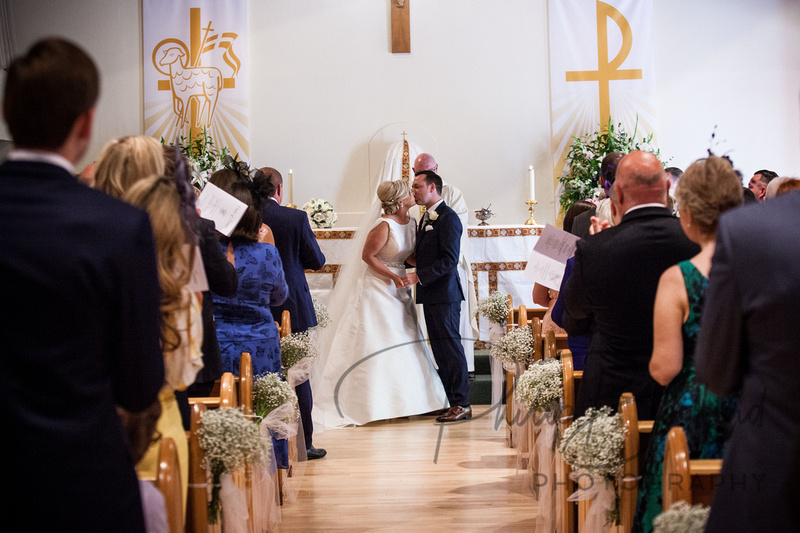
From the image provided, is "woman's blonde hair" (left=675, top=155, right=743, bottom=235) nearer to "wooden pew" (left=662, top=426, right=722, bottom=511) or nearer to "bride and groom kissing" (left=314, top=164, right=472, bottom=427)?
"wooden pew" (left=662, top=426, right=722, bottom=511)

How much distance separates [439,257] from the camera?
19.6 feet

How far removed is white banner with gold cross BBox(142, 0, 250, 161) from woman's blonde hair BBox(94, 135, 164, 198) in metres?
6.90

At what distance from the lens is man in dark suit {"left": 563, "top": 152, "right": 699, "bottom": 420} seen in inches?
102

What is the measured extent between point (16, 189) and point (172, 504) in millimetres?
874

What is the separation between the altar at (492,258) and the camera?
715 centimetres

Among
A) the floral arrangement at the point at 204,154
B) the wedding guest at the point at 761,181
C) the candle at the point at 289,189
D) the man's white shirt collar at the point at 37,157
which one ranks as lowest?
the man's white shirt collar at the point at 37,157

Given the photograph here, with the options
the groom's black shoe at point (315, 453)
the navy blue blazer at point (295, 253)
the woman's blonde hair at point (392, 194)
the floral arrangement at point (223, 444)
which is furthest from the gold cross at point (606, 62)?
the floral arrangement at point (223, 444)

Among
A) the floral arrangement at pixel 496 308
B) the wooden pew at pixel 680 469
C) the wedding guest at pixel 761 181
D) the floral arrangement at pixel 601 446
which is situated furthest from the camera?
the wedding guest at pixel 761 181

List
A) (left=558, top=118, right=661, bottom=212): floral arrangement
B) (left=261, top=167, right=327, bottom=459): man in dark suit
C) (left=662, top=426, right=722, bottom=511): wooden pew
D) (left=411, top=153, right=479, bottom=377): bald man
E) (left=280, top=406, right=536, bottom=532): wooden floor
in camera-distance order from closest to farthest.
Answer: (left=662, top=426, right=722, bottom=511): wooden pew → (left=280, top=406, right=536, bottom=532): wooden floor → (left=261, top=167, right=327, bottom=459): man in dark suit → (left=411, top=153, right=479, bottom=377): bald man → (left=558, top=118, right=661, bottom=212): floral arrangement

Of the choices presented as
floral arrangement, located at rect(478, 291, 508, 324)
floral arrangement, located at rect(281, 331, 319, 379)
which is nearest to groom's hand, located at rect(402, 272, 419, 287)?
floral arrangement, located at rect(478, 291, 508, 324)

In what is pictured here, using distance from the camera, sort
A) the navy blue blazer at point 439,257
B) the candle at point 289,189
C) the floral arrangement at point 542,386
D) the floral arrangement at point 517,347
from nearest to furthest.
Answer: the floral arrangement at point 542,386 → the floral arrangement at point 517,347 → the navy blue blazer at point 439,257 → the candle at point 289,189

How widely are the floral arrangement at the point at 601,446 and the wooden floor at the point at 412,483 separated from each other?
58.9 inches

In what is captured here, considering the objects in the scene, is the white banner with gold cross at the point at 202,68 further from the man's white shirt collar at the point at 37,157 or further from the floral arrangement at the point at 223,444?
the man's white shirt collar at the point at 37,157

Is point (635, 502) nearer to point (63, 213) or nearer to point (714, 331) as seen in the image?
point (714, 331)
